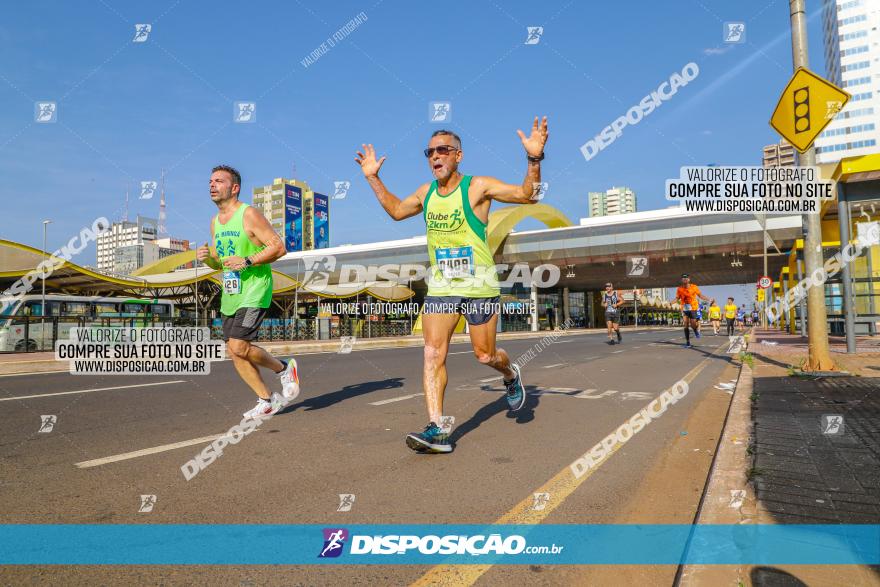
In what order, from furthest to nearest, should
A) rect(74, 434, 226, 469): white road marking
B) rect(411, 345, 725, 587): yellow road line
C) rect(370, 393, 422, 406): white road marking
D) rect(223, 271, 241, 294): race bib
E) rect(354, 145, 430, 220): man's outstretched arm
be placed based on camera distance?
rect(370, 393, 422, 406): white road marking < rect(223, 271, 241, 294): race bib < rect(354, 145, 430, 220): man's outstretched arm < rect(74, 434, 226, 469): white road marking < rect(411, 345, 725, 587): yellow road line

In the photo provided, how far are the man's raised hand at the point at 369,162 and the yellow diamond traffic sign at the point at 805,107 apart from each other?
228 inches

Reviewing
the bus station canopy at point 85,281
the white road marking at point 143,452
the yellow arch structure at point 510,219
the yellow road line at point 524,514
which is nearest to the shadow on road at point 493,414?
the yellow road line at point 524,514

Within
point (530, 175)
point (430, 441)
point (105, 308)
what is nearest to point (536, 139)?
point (530, 175)

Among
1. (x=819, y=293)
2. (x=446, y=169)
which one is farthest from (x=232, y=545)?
(x=819, y=293)

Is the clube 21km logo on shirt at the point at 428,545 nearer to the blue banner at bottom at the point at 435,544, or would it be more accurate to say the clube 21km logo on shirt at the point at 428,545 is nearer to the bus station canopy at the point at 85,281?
the blue banner at bottom at the point at 435,544

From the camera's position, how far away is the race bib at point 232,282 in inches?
193

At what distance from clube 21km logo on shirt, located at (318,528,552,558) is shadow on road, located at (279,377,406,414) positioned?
11.0ft

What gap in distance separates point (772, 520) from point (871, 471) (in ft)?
3.30

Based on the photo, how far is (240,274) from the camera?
497 centimetres

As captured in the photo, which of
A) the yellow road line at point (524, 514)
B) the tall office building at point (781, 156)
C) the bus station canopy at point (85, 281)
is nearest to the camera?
the yellow road line at point (524, 514)

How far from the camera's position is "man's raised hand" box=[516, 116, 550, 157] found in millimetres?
3633

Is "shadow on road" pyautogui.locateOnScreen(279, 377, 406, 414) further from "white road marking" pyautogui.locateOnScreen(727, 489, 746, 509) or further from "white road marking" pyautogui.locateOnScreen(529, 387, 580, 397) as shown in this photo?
"white road marking" pyautogui.locateOnScreen(727, 489, 746, 509)

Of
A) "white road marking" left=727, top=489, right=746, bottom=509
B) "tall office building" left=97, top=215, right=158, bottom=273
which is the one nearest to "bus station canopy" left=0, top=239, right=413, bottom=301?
"white road marking" left=727, top=489, right=746, bottom=509

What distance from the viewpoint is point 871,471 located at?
2.87m
